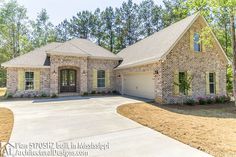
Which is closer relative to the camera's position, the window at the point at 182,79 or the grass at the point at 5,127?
the grass at the point at 5,127

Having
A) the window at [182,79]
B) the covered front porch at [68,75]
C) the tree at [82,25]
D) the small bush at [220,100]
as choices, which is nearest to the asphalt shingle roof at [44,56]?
the covered front porch at [68,75]

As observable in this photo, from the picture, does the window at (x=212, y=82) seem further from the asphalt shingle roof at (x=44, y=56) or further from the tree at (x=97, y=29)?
the tree at (x=97, y=29)

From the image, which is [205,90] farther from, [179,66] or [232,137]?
[232,137]

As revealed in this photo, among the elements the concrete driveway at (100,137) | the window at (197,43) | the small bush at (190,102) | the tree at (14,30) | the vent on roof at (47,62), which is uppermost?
the tree at (14,30)

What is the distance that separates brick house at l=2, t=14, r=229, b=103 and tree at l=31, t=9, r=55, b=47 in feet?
70.1

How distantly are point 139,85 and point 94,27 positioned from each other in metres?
26.3

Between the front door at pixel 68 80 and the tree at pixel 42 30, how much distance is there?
21.6 m

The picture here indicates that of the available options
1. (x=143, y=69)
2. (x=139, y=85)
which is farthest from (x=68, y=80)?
(x=143, y=69)

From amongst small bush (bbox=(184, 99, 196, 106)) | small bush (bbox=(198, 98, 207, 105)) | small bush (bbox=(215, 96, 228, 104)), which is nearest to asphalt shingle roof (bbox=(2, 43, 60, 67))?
small bush (bbox=(184, 99, 196, 106))

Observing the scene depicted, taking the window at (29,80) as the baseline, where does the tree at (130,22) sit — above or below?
above

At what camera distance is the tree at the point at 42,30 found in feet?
118

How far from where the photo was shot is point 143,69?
13180mm

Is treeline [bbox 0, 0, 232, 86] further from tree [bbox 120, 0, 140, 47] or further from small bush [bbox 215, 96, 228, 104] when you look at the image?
small bush [bbox 215, 96, 228, 104]

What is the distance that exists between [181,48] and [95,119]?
333 inches
